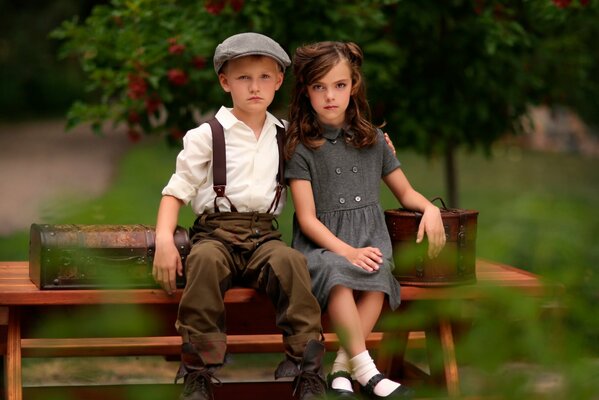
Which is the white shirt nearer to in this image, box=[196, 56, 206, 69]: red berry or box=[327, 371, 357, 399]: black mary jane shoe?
box=[327, 371, 357, 399]: black mary jane shoe

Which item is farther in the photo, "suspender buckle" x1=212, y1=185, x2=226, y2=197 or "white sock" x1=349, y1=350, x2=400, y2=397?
"suspender buckle" x1=212, y1=185, x2=226, y2=197

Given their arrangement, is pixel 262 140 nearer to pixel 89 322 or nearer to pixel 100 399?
pixel 100 399

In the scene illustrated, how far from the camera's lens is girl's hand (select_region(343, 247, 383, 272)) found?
3.82 metres

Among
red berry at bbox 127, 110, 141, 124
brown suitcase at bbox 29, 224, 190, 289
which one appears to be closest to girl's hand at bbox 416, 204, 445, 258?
brown suitcase at bbox 29, 224, 190, 289

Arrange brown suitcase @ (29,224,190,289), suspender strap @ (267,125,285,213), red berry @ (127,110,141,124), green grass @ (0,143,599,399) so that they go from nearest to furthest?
1. green grass @ (0,143,599,399)
2. brown suitcase @ (29,224,190,289)
3. suspender strap @ (267,125,285,213)
4. red berry @ (127,110,141,124)

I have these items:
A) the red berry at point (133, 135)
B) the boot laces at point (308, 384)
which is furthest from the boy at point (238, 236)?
the red berry at point (133, 135)

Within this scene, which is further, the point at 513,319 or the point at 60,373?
the point at 60,373

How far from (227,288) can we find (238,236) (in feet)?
0.59

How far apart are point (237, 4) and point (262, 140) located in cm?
181

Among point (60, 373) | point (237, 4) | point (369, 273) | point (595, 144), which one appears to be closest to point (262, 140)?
point (369, 273)

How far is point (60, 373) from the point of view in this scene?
18.5ft

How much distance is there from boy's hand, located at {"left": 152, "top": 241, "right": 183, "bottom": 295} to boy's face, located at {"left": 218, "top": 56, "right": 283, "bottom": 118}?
549 mm

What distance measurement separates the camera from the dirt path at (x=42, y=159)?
15.2 metres

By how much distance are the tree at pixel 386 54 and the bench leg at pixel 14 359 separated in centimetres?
221
